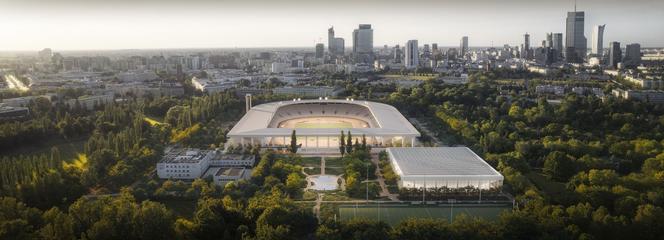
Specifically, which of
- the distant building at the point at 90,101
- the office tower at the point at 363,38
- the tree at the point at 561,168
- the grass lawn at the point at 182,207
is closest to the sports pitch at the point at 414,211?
the tree at the point at 561,168

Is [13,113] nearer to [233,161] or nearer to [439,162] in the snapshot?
[233,161]

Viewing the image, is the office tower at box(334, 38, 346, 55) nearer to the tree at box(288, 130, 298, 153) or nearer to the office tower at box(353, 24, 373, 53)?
the office tower at box(353, 24, 373, 53)

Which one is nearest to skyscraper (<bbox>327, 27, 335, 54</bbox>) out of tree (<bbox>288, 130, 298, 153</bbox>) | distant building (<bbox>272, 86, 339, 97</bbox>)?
distant building (<bbox>272, 86, 339, 97</bbox>)

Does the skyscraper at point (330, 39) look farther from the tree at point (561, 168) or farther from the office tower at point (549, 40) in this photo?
the tree at point (561, 168)

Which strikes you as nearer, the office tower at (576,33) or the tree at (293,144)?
the tree at (293,144)

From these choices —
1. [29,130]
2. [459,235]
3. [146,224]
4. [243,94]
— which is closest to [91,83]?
[243,94]

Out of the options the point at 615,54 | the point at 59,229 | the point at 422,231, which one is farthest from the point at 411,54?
the point at 59,229
